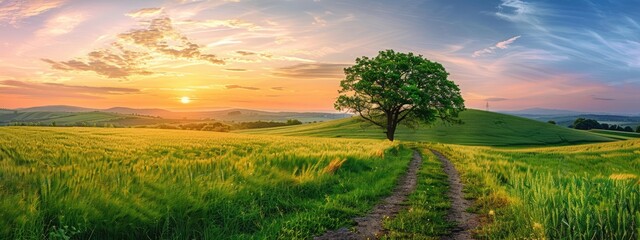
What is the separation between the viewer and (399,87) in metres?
49.6

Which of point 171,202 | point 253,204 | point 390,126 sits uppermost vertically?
point 171,202

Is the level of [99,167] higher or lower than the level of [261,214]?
higher

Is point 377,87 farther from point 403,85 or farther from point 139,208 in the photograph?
point 139,208

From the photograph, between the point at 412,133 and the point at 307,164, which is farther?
the point at 412,133

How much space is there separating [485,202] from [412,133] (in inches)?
3444

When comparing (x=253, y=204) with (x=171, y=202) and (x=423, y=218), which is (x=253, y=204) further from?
(x=423, y=218)

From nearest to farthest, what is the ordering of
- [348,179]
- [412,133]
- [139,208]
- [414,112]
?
[139,208] < [348,179] < [414,112] < [412,133]

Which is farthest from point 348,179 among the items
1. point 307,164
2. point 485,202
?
point 485,202

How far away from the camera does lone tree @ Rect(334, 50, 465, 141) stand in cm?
4900

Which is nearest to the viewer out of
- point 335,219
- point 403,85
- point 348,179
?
point 335,219

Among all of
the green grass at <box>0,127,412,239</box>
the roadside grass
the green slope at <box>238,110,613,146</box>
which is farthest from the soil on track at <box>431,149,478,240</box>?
the green slope at <box>238,110,613,146</box>

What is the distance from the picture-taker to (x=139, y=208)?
645 cm

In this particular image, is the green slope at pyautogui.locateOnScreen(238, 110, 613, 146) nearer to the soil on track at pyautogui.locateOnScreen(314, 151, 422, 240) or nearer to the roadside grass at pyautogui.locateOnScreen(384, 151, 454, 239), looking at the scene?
the soil on track at pyautogui.locateOnScreen(314, 151, 422, 240)

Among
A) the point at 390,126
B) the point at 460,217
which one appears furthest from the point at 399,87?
the point at 460,217
